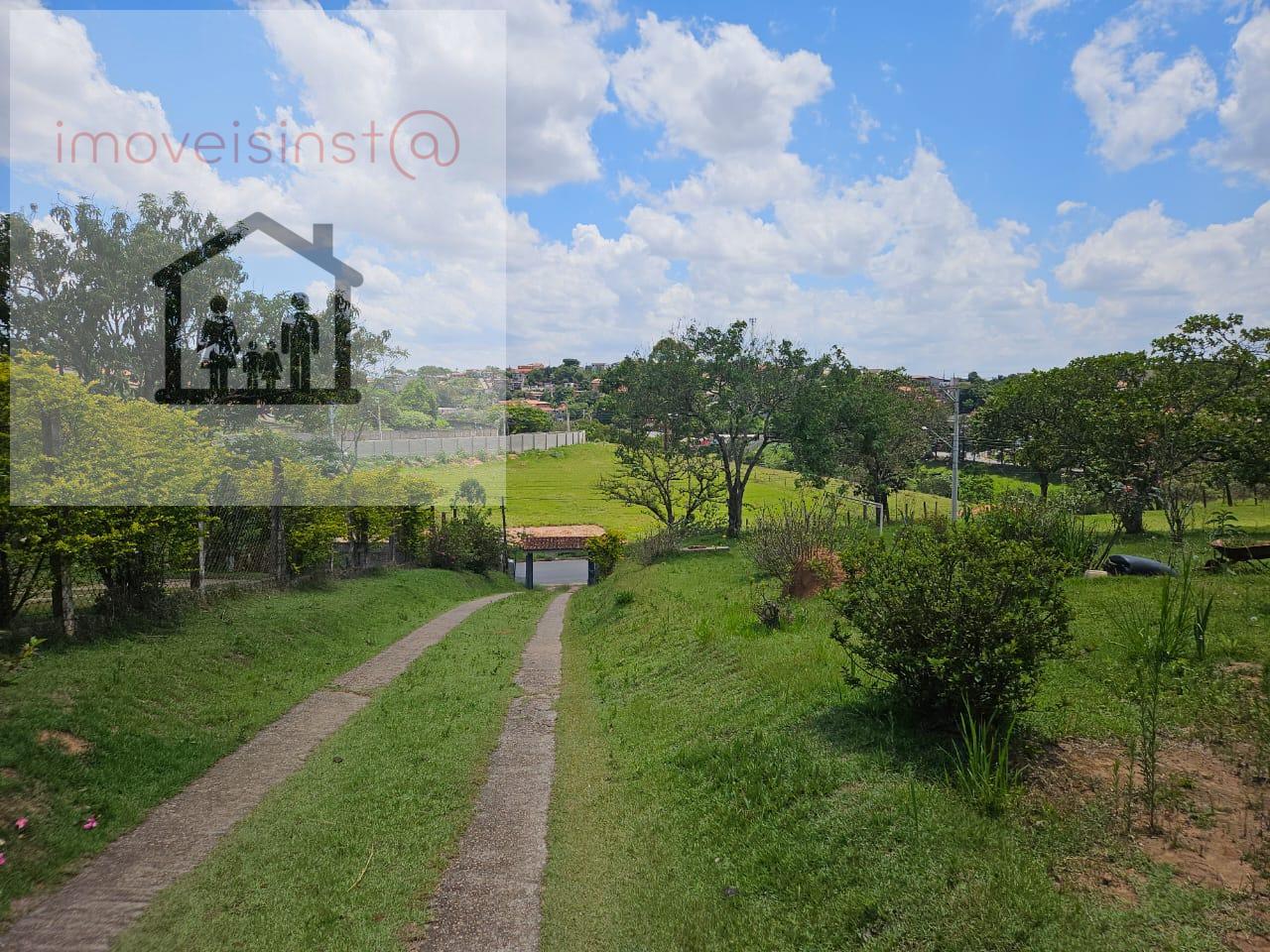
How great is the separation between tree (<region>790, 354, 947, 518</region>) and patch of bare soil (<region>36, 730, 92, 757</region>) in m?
25.0

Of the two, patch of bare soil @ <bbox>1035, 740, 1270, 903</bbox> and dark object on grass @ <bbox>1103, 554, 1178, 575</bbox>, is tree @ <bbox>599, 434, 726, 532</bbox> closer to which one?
dark object on grass @ <bbox>1103, 554, 1178, 575</bbox>

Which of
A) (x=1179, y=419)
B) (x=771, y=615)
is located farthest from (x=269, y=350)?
(x=1179, y=419)

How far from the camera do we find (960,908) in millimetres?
3885

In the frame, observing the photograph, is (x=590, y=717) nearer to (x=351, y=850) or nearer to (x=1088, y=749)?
(x=351, y=850)

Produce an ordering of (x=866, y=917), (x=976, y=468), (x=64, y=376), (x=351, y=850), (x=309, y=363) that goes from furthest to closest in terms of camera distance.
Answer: (x=976, y=468), (x=309, y=363), (x=64, y=376), (x=351, y=850), (x=866, y=917)

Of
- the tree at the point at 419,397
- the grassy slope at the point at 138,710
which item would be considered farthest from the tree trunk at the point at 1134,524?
the tree at the point at 419,397

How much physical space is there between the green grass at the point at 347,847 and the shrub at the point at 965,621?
4.31 metres

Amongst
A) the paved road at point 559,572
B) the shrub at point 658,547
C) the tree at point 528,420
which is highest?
the tree at point 528,420

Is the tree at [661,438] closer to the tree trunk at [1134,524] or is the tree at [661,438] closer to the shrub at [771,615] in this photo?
the tree trunk at [1134,524]

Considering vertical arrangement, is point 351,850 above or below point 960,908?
below

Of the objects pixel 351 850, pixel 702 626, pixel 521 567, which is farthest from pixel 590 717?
pixel 521 567

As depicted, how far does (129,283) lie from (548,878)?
85.0 ft

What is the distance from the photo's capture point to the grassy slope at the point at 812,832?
3803 mm

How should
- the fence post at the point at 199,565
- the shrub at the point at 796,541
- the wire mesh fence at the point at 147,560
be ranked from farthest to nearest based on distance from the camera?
the shrub at the point at 796,541
the fence post at the point at 199,565
the wire mesh fence at the point at 147,560
